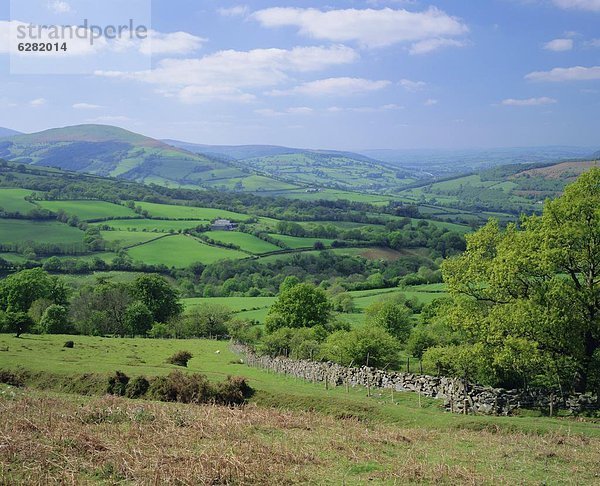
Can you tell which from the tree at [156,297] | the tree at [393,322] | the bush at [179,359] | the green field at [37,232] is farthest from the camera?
the green field at [37,232]

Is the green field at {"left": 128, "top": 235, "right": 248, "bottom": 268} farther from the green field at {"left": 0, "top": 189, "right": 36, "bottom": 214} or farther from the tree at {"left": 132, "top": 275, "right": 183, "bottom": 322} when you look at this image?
the tree at {"left": 132, "top": 275, "right": 183, "bottom": 322}

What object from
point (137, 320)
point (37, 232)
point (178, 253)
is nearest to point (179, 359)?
point (137, 320)

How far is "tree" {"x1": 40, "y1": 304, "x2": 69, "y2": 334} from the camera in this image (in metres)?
65.7

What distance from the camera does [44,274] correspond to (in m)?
82.9

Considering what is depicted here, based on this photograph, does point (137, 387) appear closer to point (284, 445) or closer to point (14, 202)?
point (284, 445)

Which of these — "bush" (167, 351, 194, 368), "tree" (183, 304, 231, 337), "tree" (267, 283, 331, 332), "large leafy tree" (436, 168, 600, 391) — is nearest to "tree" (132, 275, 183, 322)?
"tree" (183, 304, 231, 337)

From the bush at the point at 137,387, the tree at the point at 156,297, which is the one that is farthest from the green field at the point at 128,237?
the bush at the point at 137,387

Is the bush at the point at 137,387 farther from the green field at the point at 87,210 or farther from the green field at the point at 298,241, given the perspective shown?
the green field at the point at 87,210

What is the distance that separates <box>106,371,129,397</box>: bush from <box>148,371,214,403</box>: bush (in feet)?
5.19

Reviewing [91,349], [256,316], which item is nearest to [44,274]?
[256,316]

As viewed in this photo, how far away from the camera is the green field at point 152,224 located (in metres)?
173

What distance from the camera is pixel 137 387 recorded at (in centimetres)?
2778

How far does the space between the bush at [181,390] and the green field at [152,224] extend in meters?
150

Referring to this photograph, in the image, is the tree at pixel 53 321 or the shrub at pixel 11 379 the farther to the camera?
the tree at pixel 53 321
